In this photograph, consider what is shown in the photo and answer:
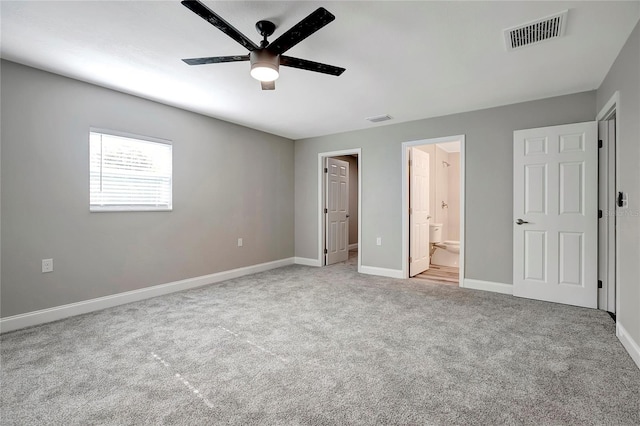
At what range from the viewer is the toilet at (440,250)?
19.1 ft

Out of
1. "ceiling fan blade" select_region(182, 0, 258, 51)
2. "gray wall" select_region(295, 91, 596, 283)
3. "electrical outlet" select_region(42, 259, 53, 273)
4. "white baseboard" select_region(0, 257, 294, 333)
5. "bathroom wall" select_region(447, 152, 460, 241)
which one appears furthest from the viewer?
"bathroom wall" select_region(447, 152, 460, 241)

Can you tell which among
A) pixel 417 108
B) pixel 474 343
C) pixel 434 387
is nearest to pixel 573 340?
pixel 474 343

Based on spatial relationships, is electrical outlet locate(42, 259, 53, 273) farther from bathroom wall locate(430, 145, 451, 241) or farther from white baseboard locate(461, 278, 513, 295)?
bathroom wall locate(430, 145, 451, 241)

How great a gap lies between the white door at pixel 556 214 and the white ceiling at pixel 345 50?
572 millimetres

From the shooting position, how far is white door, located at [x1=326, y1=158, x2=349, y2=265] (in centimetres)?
595

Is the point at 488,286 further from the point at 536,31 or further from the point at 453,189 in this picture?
the point at 453,189

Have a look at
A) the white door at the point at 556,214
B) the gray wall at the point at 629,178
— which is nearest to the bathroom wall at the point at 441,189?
the white door at the point at 556,214

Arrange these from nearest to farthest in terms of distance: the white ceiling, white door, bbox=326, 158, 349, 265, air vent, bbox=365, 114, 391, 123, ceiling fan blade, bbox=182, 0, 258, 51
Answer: ceiling fan blade, bbox=182, 0, 258, 51 < the white ceiling < air vent, bbox=365, 114, 391, 123 < white door, bbox=326, 158, 349, 265

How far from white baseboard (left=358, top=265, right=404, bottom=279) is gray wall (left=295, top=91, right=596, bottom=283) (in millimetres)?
62

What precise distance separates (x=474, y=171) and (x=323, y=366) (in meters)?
3.37

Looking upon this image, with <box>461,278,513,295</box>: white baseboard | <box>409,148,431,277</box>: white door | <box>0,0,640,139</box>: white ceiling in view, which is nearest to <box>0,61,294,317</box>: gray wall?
<box>0,0,640,139</box>: white ceiling

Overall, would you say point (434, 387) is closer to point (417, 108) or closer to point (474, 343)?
point (474, 343)

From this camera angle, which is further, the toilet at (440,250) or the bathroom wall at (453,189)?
the bathroom wall at (453,189)

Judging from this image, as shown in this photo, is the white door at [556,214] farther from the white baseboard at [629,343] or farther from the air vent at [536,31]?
the air vent at [536,31]
